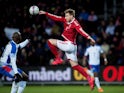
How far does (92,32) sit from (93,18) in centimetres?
74

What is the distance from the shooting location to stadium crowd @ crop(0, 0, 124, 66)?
23688 mm

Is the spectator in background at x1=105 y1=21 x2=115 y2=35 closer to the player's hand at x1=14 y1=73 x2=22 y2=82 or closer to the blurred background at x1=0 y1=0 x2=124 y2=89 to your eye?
the blurred background at x1=0 y1=0 x2=124 y2=89

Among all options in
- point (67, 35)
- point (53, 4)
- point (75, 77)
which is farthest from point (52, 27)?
point (67, 35)

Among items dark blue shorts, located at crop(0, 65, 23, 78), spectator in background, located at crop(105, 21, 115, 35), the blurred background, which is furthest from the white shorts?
spectator in background, located at crop(105, 21, 115, 35)

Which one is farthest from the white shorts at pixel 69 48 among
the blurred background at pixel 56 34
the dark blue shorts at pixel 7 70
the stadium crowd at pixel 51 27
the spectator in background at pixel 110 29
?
the spectator in background at pixel 110 29

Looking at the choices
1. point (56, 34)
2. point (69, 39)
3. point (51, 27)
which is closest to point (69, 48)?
point (69, 39)

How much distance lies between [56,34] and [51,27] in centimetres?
117

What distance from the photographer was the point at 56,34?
2405 cm

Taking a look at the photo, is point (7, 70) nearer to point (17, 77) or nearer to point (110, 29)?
point (17, 77)

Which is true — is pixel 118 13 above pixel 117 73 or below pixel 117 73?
above

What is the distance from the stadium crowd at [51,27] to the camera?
23688 millimetres

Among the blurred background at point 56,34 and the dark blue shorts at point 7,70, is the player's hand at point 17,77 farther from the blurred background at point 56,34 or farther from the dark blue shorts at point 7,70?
the blurred background at point 56,34

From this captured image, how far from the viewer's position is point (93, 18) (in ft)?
81.5

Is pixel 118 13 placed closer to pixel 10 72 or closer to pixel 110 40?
pixel 110 40
